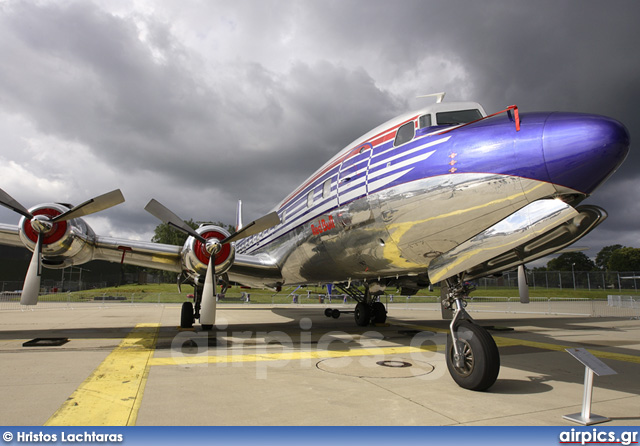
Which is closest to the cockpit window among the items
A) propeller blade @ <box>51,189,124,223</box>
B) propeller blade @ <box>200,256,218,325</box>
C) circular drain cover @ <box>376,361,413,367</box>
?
circular drain cover @ <box>376,361,413,367</box>

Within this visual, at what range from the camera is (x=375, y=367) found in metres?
6.29

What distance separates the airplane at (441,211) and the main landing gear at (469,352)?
0.01m

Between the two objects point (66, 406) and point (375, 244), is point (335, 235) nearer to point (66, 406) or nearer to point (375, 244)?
point (375, 244)

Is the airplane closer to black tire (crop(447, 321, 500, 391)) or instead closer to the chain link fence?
black tire (crop(447, 321, 500, 391))

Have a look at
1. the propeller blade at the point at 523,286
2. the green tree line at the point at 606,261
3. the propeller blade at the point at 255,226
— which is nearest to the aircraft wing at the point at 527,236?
the propeller blade at the point at 255,226

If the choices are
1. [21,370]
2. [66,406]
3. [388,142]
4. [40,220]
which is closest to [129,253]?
[40,220]

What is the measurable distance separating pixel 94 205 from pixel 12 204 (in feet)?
5.80

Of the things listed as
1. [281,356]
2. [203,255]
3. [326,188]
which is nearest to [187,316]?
[203,255]

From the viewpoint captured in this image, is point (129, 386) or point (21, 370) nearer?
point (129, 386)

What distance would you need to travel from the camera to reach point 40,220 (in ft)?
27.9

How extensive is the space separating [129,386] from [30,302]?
490 centimetres

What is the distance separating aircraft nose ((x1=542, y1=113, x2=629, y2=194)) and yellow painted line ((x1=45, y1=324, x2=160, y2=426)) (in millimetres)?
5117

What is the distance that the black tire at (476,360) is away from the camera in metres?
4.70

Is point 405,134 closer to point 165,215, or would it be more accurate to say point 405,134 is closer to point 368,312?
point 165,215
